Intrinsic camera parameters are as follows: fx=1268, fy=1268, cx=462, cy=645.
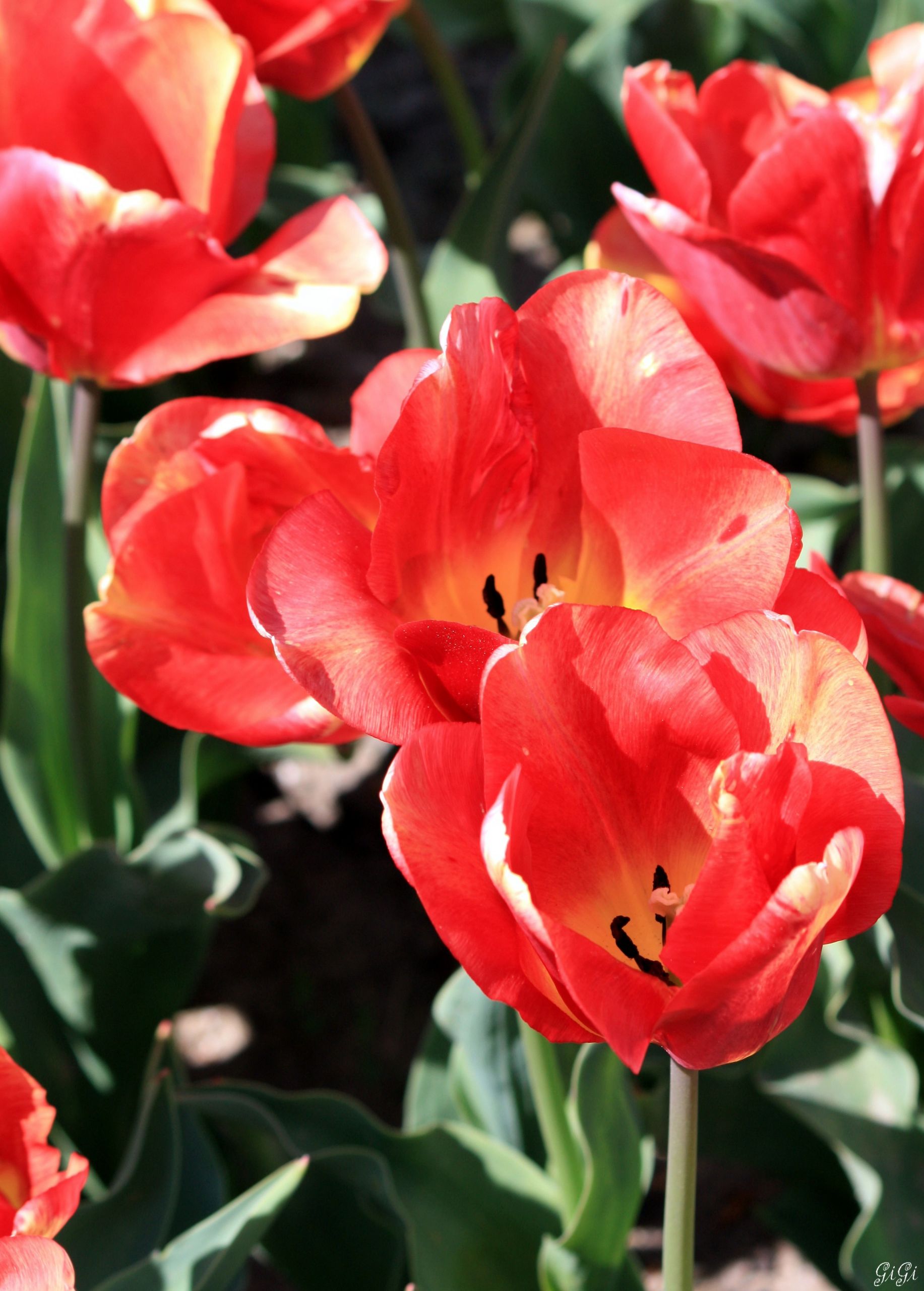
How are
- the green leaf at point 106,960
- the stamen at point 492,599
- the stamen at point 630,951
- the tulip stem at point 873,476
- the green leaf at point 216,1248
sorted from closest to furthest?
1. the stamen at point 630,951
2. the stamen at point 492,599
3. the green leaf at point 216,1248
4. the tulip stem at point 873,476
5. the green leaf at point 106,960

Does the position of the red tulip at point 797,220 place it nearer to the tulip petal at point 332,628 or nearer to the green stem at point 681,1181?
the tulip petal at point 332,628

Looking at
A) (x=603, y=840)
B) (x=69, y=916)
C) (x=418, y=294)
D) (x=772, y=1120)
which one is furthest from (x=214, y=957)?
(x=603, y=840)

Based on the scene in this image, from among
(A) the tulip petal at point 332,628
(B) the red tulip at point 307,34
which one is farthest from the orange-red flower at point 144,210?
(A) the tulip petal at point 332,628

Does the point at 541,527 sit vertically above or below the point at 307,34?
below

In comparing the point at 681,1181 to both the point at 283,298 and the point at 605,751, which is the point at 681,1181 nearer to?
the point at 605,751

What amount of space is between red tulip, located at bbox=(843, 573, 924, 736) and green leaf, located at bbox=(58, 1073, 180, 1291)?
57cm

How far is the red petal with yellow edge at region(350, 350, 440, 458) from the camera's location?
590 millimetres

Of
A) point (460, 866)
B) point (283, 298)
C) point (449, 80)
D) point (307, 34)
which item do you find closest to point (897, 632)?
point (460, 866)

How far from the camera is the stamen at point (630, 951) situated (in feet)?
1.62

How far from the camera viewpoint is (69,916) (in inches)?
37.9

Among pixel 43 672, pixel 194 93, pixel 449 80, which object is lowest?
pixel 43 672

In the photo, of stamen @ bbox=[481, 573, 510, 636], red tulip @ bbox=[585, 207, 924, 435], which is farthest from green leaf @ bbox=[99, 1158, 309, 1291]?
red tulip @ bbox=[585, 207, 924, 435]

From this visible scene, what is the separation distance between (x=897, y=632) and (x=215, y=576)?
0.31 meters

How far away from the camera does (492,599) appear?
23.4 inches
